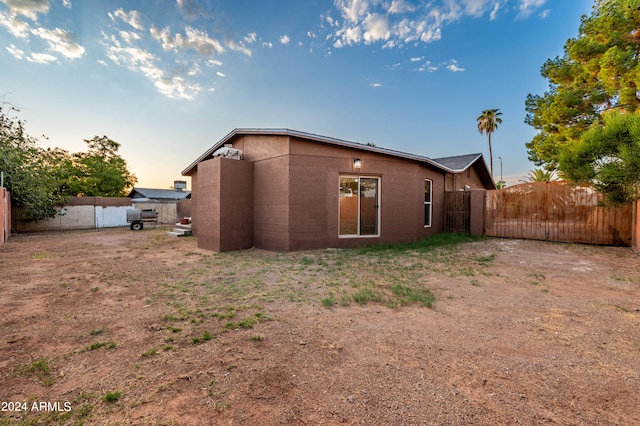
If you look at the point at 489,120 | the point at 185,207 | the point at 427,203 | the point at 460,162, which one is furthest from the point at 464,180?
the point at 489,120

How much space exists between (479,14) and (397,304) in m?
11.5

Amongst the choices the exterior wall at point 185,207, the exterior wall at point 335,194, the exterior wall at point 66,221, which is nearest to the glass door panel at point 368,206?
the exterior wall at point 335,194

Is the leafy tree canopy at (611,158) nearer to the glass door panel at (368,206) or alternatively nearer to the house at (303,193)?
the house at (303,193)

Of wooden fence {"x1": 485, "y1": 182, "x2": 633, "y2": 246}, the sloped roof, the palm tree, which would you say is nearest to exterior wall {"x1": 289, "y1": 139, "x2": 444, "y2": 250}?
wooden fence {"x1": 485, "y1": 182, "x2": 633, "y2": 246}

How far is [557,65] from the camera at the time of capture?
12.6 metres

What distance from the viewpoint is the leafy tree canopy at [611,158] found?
16.8ft

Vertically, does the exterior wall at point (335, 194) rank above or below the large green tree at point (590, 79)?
below

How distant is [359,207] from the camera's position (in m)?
8.22

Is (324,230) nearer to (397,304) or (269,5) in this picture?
(397,304)

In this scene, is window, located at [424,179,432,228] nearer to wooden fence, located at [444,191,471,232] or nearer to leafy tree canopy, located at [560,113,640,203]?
wooden fence, located at [444,191,471,232]

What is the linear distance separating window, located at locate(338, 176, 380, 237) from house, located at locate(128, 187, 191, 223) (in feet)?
41.0

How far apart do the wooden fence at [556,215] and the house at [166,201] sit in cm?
1657

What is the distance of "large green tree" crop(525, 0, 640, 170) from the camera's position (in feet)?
29.6

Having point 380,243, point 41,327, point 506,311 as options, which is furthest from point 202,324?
point 380,243
